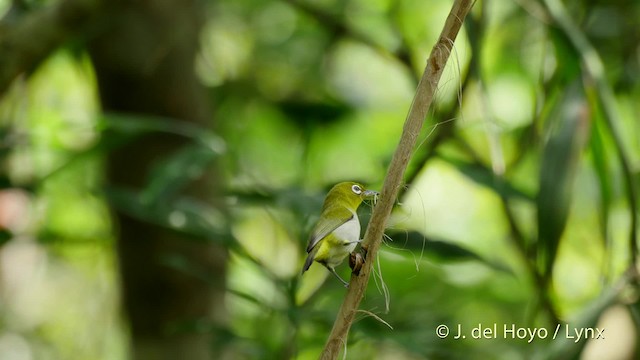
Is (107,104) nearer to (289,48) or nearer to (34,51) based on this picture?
(34,51)

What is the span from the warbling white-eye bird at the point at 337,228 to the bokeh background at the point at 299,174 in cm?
9

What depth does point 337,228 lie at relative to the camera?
71 cm

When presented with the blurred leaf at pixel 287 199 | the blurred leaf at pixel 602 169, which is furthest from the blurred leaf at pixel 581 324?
the blurred leaf at pixel 287 199

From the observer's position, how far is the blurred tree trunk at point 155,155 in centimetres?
184

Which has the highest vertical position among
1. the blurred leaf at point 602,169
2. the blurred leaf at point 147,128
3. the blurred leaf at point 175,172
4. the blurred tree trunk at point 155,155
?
the blurred leaf at point 602,169

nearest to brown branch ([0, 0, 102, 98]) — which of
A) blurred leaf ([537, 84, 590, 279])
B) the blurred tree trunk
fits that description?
the blurred tree trunk

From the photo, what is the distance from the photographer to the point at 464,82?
146 cm

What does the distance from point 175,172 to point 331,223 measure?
2.06ft

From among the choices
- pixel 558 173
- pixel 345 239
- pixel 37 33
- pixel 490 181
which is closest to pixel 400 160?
pixel 345 239

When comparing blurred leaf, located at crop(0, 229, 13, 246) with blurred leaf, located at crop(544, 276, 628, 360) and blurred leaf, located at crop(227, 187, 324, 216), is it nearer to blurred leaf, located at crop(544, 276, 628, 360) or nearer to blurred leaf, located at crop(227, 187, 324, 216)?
blurred leaf, located at crop(227, 187, 324, 216)

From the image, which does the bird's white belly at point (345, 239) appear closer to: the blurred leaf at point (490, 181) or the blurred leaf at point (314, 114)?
the blurred leaf at point (490, 181)

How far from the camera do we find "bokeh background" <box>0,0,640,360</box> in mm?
1214

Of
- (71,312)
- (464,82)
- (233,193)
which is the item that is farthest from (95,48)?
(71,312)

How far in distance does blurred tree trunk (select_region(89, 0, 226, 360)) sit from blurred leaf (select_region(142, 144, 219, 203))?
529 millimetres
